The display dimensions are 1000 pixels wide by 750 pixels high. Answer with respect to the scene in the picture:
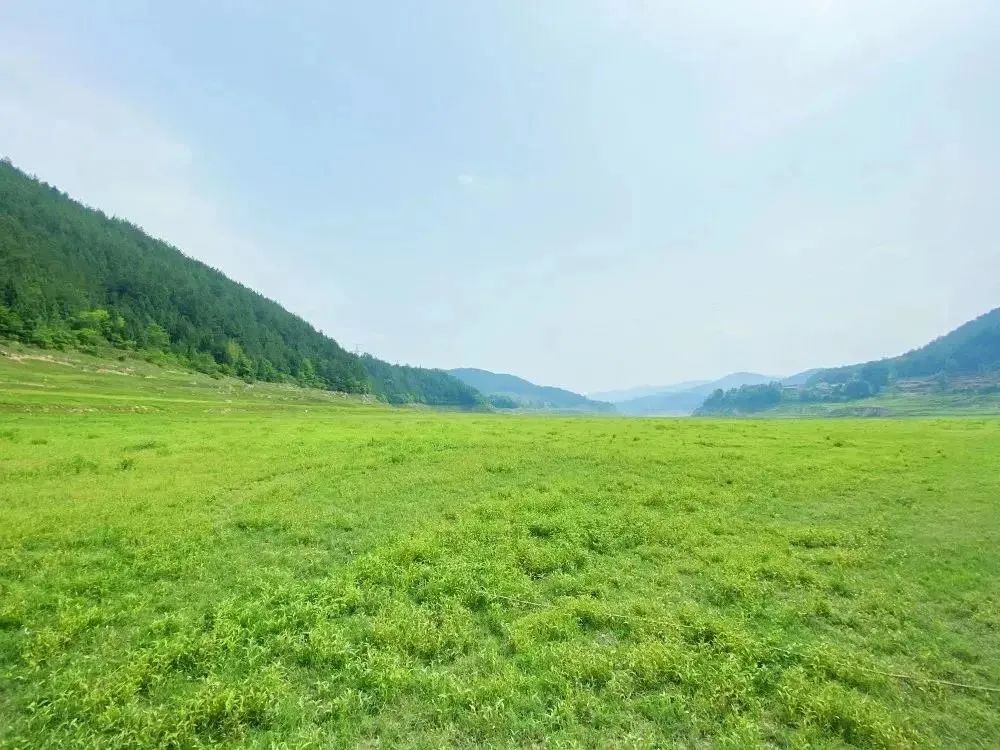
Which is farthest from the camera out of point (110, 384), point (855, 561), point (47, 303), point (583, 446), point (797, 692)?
point (47, 303)

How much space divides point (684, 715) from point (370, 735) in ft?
15.8

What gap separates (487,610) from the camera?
10.5 m

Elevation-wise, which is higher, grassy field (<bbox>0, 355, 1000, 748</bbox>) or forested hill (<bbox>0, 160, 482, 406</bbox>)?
forested hill (<bbox>0, 160, 482, 406</bbox>)

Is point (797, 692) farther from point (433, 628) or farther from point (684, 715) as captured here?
point (433, 628)

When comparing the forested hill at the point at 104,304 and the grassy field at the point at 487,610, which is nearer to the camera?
the grassy field at the point at 487,610

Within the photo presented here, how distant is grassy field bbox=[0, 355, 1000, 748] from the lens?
23.6ft

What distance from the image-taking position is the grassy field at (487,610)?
→ 7.20m

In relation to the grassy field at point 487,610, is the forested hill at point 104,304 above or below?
above

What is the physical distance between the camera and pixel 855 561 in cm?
1330

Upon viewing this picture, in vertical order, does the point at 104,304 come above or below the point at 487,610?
above

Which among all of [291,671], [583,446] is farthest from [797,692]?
[583,446]

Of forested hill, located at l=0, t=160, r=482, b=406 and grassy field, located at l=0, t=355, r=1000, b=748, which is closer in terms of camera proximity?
grassy field, located at l=0, t=355, r=1000, b=748

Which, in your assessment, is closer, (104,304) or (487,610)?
(487,610)

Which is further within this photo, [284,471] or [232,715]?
[284,471]
